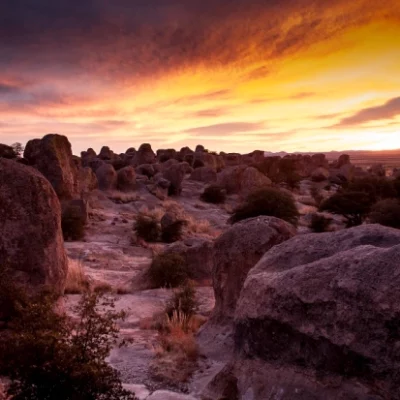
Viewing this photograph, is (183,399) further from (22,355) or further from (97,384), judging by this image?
(22,355)

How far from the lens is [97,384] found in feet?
16.8

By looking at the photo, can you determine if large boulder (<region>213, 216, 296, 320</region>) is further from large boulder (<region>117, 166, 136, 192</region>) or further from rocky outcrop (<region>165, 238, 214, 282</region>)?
large boulder (<region>117, 166, 136, 192</region>)

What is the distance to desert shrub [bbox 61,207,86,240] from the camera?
66.5ft

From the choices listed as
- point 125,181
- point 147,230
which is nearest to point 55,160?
point 147,230

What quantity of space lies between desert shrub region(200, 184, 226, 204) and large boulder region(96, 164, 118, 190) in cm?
680

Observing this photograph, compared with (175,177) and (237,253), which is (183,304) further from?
(175,177)

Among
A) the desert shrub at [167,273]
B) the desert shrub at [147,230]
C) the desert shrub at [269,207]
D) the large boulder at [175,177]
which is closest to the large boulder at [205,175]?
the large boulder at [175,177]

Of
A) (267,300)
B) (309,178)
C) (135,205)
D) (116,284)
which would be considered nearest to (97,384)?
(267,300)

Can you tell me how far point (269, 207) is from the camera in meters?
23.1

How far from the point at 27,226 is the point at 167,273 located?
525 centimetres

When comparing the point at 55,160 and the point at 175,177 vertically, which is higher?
the point at 55,160

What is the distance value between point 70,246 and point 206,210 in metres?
15.8

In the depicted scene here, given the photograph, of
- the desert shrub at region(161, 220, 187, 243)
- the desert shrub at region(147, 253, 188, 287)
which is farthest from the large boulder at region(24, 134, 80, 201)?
the desert shrub at region(147, 253, 188, 287)

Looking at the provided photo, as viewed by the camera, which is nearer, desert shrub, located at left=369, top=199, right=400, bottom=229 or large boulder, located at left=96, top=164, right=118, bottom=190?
desert shrub, located at left=369, top=199, right=400, bottom=229
